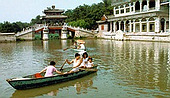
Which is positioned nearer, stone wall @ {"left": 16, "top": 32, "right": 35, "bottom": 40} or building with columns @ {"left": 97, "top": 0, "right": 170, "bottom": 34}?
building with columns @ {"left": 97, "top": 0, "right": 170, "bottom": 34}

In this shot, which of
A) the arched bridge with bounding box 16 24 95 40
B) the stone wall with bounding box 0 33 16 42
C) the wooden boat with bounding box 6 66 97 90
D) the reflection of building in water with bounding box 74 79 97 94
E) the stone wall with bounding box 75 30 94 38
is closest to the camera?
the wooden boat with bounding box 6 66 97 90

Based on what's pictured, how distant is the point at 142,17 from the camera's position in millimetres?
38031

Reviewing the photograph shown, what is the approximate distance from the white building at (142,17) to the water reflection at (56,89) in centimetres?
2582

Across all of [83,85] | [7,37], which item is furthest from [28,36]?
[83,85]

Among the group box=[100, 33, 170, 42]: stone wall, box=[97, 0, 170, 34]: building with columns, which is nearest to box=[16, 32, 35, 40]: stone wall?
box=[97, 0, 170, 34]: building with columns

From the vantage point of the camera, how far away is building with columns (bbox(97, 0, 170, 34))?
115ft

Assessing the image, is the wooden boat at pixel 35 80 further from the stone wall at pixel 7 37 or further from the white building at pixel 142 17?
the stone wall at pixel 7 37

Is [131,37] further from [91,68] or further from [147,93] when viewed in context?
[147,93]

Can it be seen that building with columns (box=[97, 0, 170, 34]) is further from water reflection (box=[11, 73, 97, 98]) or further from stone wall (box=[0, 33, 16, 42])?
water reflection (box=[11, 73, 97, 98])

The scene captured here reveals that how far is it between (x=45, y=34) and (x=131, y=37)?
64.7 feet

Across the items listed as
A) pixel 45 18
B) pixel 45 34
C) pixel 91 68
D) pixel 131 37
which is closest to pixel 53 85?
pixel 91 68

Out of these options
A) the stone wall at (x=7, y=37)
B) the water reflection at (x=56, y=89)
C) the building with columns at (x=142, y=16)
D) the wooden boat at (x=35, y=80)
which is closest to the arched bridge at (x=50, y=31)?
the stone wall at (x=7, y=37)

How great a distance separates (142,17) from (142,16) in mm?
222

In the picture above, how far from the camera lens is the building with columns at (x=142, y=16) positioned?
3509 centimetres
